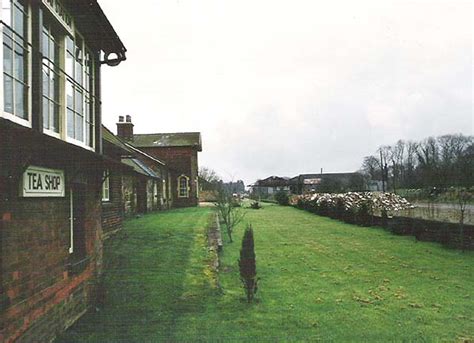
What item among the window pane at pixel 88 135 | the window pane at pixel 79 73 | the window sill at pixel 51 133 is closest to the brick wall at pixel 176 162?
the window pane at pixel 88 135

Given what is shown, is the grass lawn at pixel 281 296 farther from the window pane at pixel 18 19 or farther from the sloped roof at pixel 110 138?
the window pane at pixel 18 19

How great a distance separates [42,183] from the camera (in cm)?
537

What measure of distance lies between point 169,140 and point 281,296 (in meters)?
28.3

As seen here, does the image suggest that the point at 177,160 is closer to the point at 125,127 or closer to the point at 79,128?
the point at 125,127

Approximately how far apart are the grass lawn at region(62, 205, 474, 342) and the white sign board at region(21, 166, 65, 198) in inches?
82.0

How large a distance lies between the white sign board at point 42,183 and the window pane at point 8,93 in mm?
778

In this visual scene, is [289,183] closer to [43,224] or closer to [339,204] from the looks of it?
[339,204]

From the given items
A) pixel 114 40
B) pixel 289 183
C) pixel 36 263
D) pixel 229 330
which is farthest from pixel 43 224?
pixel 289 183

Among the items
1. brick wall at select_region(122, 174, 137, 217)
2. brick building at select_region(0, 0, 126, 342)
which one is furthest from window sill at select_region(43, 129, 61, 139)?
brick wall at select_region(122, 174, 137, 217)

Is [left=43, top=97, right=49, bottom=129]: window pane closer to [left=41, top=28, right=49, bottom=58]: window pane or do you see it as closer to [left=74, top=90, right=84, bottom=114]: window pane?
[left=41, top=28, right=49, bottom=58]: window pane

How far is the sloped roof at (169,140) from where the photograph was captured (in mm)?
35312

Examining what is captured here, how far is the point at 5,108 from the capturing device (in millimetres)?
4340

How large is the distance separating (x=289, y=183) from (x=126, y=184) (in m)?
52.6

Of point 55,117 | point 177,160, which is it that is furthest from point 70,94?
point 177,160
